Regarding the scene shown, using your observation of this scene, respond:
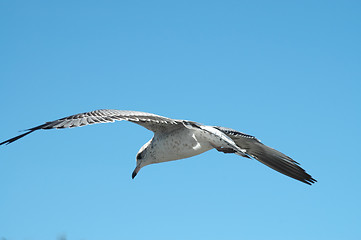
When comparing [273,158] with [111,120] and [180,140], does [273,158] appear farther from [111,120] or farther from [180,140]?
[111,120]

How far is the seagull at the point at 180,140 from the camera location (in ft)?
27.8

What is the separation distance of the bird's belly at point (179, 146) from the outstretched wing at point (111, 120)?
211 mm

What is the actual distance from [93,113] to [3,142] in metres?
1.77

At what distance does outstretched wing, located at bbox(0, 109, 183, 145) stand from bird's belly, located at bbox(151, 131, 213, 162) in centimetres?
21

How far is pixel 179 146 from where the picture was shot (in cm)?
939

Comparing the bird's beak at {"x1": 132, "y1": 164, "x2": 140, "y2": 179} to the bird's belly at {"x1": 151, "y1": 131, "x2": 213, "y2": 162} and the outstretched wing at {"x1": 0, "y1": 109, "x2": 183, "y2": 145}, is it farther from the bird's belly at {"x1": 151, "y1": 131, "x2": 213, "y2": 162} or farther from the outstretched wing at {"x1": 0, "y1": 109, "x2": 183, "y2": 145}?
the outstretched wing at {"x1": 0, "y1": 109, "x2": 183, "y2": 145}

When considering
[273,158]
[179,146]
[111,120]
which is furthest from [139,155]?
[273,158]

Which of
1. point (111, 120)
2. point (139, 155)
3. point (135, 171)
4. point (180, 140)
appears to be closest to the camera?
point (111, 120)

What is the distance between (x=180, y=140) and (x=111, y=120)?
1.66m

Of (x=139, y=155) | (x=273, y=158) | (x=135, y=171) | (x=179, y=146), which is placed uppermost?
(x=273, y=158)

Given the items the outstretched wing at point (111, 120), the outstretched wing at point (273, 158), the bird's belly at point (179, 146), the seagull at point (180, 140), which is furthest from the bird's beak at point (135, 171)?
the outstretched wing at point (273, 158)

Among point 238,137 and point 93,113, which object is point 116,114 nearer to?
point 93,113

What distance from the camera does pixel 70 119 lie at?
8.45 metres

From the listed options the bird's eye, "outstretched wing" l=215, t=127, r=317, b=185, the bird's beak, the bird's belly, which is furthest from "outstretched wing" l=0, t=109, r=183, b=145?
"outstretched wing" l=215, t=127, r=317, b=185
